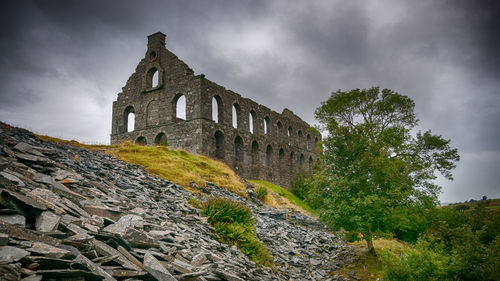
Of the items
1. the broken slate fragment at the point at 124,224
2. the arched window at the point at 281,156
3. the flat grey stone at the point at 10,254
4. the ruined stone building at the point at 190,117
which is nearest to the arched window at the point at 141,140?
the ruined stone building at the point at 190,117

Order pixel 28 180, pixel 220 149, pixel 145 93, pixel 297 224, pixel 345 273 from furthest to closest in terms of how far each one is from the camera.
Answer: pixel 145 93
pixel 220 149
pixel 297 224
pixel 345 273
pixel 28 180

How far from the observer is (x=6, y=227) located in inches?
148

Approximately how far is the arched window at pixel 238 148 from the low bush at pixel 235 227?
57.9 feet

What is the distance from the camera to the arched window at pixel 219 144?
1023 inches

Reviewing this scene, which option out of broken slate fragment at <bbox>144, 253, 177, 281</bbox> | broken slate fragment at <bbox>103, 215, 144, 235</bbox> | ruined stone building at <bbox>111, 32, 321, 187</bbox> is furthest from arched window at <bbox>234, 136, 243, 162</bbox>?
broken slate fragment at <bbox>144, 253, 177, 281</bbox>

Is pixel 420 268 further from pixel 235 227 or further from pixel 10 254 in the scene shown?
pixel 10 254

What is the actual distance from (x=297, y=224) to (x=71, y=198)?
11.8m

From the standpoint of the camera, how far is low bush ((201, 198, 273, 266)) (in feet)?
29.5

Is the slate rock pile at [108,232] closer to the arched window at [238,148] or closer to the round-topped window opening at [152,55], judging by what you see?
the arched window at [238,148]

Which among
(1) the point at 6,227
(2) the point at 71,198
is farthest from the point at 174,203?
(1) the point at 6,227

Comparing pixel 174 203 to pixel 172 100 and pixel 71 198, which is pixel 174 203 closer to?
pixel 71 198

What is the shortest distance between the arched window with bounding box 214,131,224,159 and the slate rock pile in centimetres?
1362

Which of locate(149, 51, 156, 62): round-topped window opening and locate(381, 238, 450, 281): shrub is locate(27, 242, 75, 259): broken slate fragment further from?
locate(149, 51, 156, 62): round-topped window opening

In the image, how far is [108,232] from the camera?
516cm
